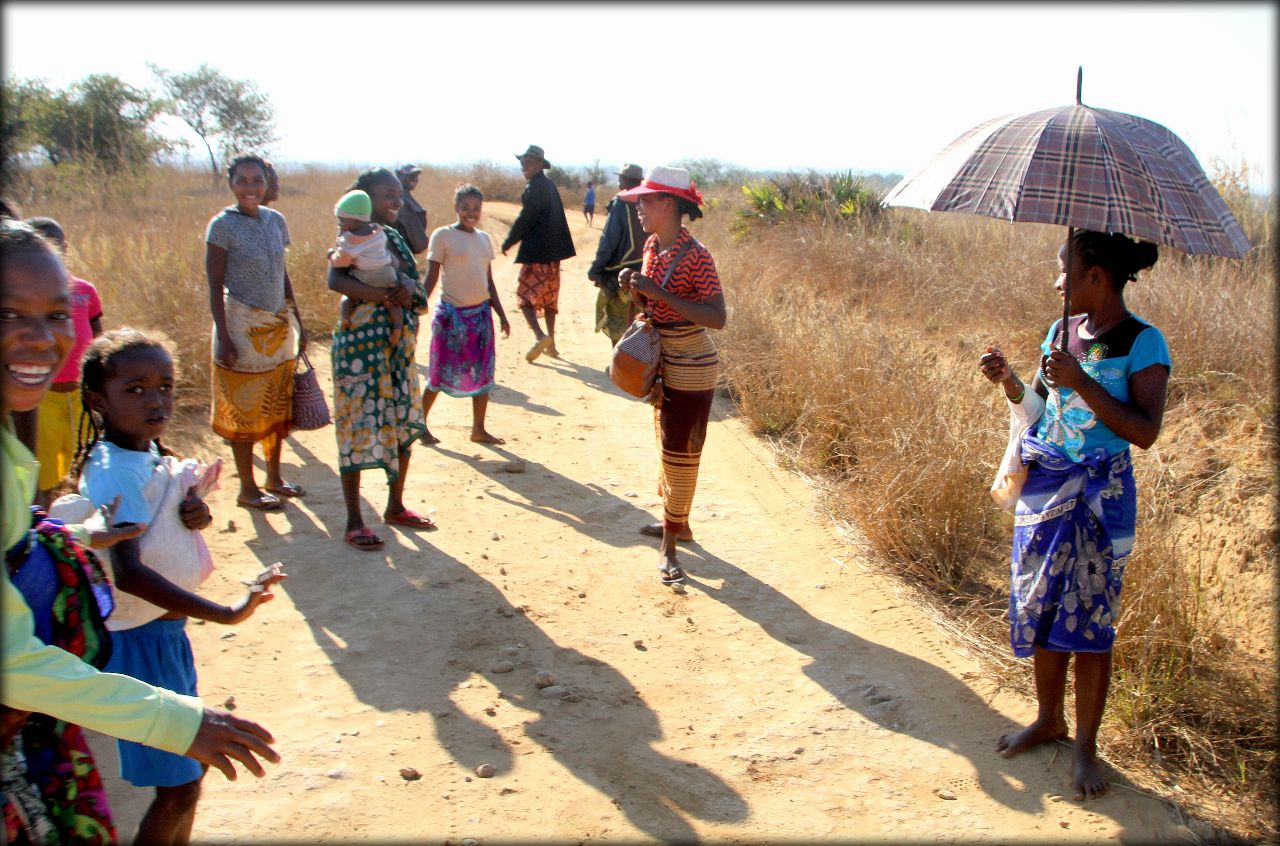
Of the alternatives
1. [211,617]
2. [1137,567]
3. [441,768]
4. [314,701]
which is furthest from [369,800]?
[1137,567]

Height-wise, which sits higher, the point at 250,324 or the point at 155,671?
the point at 250,324

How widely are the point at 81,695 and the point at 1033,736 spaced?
9.72 feet

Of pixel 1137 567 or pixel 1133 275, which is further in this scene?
pixel 1137 567

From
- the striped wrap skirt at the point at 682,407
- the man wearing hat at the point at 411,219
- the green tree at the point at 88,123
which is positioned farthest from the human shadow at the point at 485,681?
the green tree at the point at 88,123

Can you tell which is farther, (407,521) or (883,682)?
(407,521)

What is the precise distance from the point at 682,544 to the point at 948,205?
2.72 metres

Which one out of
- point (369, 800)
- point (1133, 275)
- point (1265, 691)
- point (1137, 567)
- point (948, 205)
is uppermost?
point (948, 205)

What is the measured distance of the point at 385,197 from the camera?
507cm

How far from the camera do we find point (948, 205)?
3.06 m

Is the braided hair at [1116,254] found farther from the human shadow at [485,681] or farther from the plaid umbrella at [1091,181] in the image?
the human shadow at [485,681]

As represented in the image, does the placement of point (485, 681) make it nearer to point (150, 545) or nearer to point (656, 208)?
point (150, 545)

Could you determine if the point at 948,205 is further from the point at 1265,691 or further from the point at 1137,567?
the point at 1265,691

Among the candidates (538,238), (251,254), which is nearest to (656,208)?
(251,254)

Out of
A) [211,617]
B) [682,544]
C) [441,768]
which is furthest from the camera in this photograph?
[682,544]
